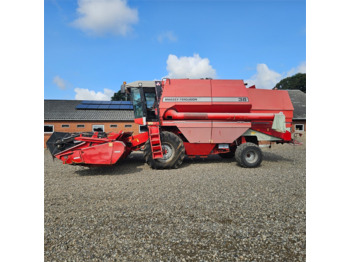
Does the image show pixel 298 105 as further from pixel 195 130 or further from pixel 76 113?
pixel 76 113

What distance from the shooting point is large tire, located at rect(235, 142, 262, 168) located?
7520 millimetres

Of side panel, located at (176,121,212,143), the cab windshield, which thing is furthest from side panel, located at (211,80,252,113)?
the cab windshield

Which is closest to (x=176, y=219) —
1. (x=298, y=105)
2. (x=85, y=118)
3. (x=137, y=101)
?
(x=137, y=101)

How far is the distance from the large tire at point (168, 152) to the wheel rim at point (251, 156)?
95.3 inches

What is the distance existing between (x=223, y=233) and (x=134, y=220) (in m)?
1.38

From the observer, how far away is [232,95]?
7738 mm

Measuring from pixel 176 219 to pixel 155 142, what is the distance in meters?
4.20

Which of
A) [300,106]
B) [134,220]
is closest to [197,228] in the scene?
[134,220]

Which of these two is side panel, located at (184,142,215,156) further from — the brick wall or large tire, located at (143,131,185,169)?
the brick wall

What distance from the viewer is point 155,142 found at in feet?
24.0

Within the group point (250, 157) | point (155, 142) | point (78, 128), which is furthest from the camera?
point (78, 128)

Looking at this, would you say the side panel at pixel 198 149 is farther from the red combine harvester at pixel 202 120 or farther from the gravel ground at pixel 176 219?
the gravel ground at pixel 176 219

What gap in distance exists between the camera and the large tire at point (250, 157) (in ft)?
24.7

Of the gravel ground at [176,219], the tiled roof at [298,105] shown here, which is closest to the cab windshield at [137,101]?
the gravel ground at [176,219]
